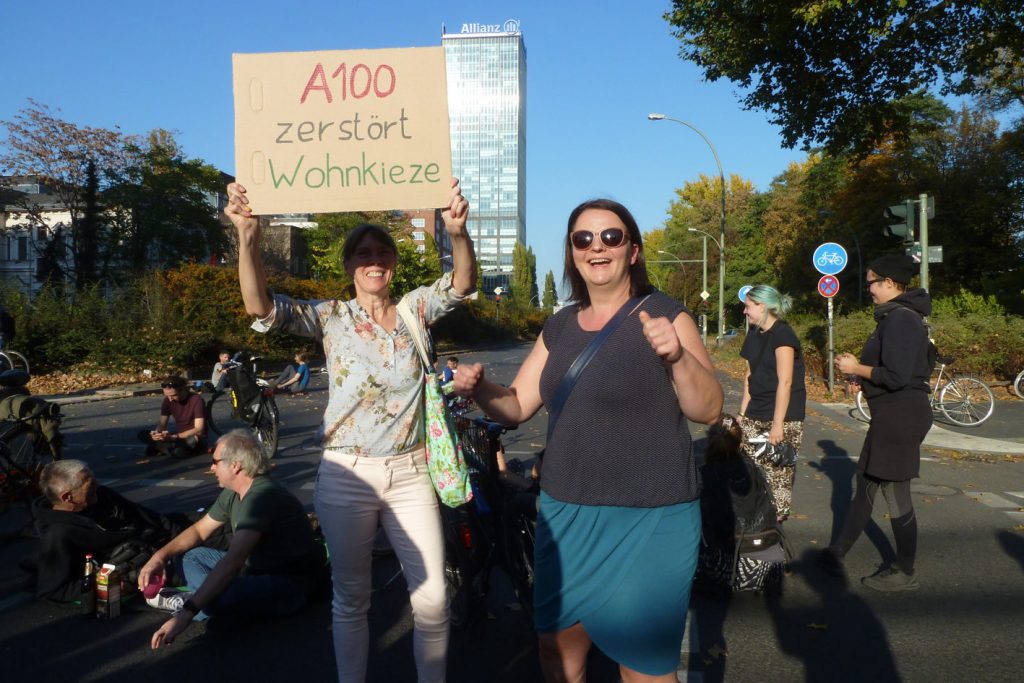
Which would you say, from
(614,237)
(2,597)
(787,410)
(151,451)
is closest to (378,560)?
(2,597)

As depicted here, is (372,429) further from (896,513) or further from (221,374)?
(221,374)

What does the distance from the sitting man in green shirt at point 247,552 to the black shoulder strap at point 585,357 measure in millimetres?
2399

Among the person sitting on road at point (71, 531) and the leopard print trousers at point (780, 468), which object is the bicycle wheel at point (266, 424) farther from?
the leopard print trousers at point (780, 468)

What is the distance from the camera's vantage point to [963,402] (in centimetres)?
1376

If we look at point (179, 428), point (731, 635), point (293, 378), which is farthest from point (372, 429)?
point (293, 378)

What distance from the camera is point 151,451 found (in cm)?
1056

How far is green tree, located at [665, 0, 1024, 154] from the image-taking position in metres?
16.6

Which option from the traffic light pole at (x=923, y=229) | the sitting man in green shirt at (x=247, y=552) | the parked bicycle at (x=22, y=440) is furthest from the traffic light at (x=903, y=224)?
the parked bicycle at (x=22, y=440)

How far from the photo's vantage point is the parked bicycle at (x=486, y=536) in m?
4.21

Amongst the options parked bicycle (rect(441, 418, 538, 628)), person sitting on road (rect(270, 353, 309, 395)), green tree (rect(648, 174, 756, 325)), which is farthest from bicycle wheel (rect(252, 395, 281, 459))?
green tree (rect(648, 174, 756, 325))

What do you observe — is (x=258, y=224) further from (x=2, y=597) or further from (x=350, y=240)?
(x=2, y=597)

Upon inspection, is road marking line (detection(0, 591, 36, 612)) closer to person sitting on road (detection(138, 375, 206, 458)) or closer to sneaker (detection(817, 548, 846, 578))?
sneaker (detection(817, 548, 846, 578))

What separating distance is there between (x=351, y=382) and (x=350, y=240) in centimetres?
52

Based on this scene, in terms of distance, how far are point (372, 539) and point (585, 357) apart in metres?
1.21
